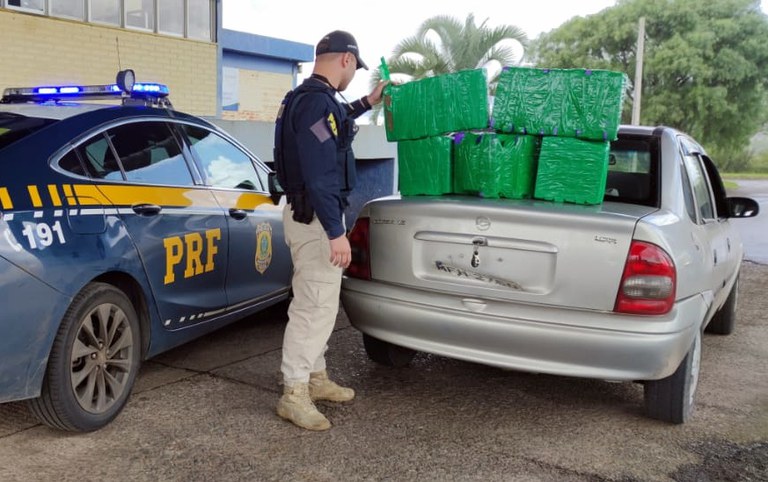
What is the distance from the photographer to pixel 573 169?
3.45m

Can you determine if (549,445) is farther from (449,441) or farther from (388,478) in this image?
(388,478)

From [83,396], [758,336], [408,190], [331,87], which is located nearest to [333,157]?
[331,87]

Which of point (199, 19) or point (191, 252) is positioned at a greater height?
point (199, 19)

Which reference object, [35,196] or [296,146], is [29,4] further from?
[296,146]

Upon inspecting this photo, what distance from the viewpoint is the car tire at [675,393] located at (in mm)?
3436

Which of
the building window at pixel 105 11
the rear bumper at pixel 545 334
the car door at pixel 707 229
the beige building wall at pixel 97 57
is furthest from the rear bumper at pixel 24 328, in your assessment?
the building window at pixel 105 11

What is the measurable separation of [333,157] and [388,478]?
1367mm

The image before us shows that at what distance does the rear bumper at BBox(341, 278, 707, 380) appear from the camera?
3.12 metres

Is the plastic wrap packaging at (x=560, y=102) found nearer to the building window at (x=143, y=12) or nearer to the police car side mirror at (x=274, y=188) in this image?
the police car side mirror at (x=274, y=188)

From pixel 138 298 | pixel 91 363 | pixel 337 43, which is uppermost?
pixel 337 43

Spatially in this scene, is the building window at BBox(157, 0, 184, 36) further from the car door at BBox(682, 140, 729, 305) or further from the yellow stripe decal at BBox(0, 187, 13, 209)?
the yellow stripe decal at BBox(0, 187, 13, 209)

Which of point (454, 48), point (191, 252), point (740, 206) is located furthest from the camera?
point (454, 48)

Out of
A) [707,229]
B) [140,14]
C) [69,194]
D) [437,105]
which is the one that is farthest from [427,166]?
[140,14]

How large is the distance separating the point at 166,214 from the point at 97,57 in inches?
393
